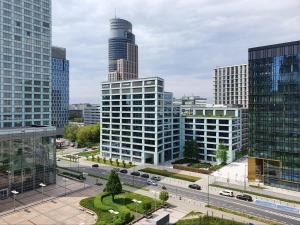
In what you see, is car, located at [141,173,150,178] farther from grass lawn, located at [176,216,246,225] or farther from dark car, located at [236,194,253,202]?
grass lawn, located at [176,216,246,225]

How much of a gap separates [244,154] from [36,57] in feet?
351

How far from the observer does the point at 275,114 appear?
300 ft

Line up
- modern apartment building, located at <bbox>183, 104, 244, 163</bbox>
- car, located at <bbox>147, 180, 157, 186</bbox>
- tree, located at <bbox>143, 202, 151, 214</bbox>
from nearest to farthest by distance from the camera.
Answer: tree, located at <bbox>143, 202, 151, 214</bbox> < car, located at <bbox>147, 180, 157, 186</bbox> < modern apartment building, located at <bbox>183, 104, 244, 163</bbox>

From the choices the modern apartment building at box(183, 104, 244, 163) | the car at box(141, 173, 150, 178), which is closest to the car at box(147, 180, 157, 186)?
the car at box(141, 173, 150, 178)

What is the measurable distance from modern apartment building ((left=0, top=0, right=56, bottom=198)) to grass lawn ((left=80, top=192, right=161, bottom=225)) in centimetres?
2056

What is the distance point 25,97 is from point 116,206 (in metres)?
61.8

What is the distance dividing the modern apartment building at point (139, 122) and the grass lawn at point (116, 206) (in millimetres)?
43519

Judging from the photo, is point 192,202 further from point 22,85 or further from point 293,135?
point 22,85

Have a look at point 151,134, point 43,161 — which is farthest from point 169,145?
point 43,161

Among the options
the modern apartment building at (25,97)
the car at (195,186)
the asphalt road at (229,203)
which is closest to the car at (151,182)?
the asphalt road at (229,203)

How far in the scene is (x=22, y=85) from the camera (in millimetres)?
104938

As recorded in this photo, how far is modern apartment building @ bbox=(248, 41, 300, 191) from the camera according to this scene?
87.0m

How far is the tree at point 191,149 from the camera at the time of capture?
125 m

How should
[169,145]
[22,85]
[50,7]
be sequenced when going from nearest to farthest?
[22,85] < [50,7] < [169,145]
